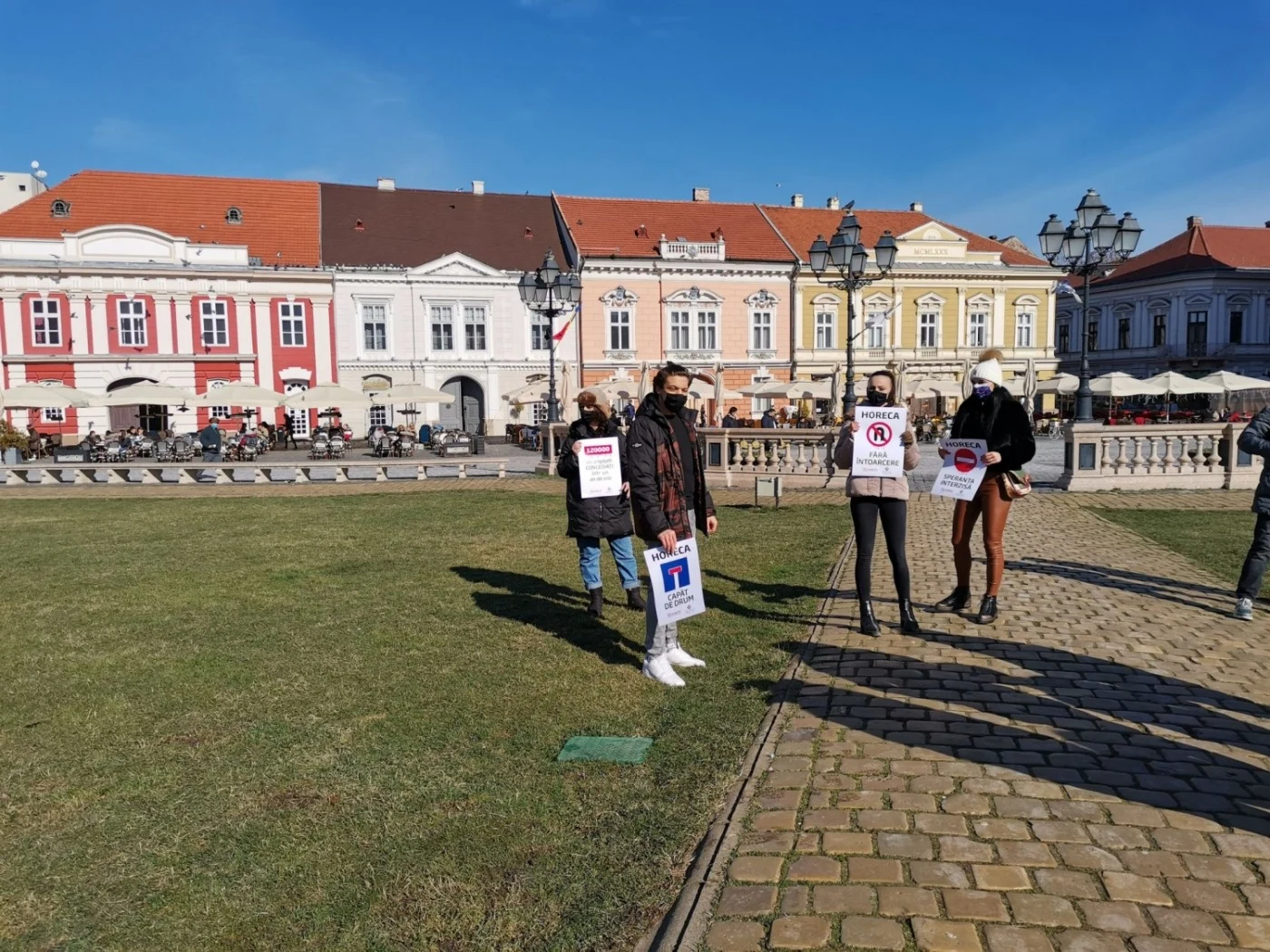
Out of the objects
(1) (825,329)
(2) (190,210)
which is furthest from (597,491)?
(2) (190,210)

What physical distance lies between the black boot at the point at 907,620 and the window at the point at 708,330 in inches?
1479

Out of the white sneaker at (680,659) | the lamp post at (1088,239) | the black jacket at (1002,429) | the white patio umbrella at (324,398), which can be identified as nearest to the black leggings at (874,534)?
the black jacket at (1002,429)

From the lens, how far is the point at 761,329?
4434cm

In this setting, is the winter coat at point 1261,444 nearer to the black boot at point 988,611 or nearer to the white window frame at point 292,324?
the black boot at point 988,611

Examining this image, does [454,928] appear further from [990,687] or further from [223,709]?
[990,687]

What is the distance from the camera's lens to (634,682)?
5.67 metres

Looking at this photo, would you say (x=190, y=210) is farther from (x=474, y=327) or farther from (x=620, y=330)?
(x=620, y=330)

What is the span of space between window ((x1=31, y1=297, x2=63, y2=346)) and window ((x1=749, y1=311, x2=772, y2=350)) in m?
30.2

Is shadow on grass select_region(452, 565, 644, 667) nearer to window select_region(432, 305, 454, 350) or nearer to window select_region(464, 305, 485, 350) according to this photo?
window select_region(432, 305, 454, 350)

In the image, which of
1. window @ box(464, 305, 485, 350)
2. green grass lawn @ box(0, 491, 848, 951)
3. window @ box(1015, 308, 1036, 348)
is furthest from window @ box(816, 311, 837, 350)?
green grass lawn @ box(0, 491, 848, 951)

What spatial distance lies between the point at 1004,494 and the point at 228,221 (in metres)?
41.7

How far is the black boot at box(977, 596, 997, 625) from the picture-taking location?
6941 millimetres

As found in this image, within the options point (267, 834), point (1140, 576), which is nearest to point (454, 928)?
point (267, 834)

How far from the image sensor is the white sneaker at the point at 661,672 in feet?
18.3
